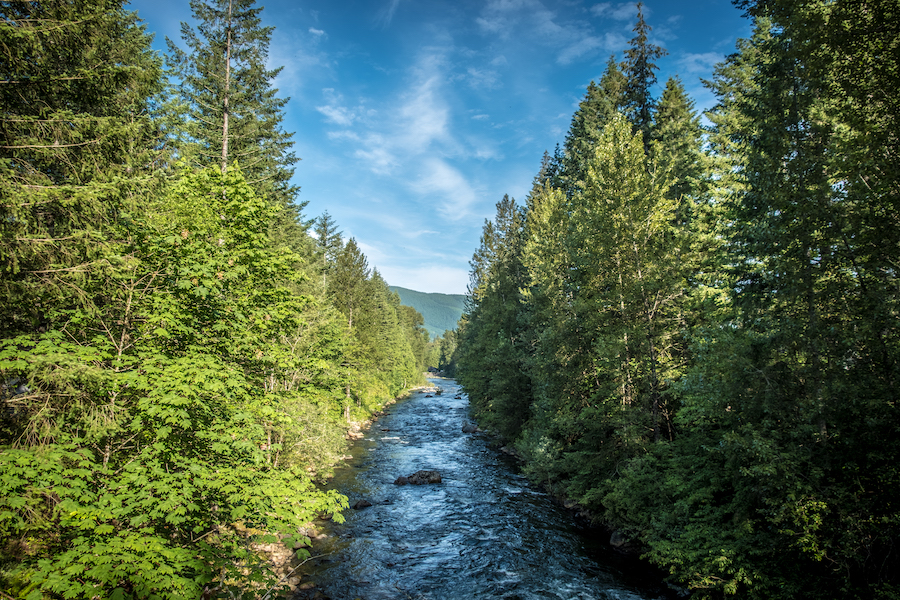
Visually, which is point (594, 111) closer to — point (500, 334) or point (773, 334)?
point (500, 334)

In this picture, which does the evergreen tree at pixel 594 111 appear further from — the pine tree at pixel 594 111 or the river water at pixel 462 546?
the river water at pixel 462 546

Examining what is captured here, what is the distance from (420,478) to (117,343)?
16595 mm

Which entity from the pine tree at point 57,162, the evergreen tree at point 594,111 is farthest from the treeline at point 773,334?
the pine tree at point 57,162

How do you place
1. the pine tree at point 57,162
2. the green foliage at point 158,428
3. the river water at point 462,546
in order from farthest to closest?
1. the river water at point 462,546
2. the pine tree at point 57,162
3. the green foliage at point 158,428

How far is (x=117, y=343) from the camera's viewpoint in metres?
7.52

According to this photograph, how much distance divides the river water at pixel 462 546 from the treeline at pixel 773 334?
1.80 m

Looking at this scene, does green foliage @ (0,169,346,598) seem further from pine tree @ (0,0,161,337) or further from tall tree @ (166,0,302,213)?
tall tree @ (166,0,302,213)

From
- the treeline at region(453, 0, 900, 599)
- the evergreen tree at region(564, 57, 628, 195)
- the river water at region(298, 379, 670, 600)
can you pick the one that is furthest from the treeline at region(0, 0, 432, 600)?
the evergreen tree at region(564, 57, 628, 195)

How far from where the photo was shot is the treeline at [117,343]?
5.76 m

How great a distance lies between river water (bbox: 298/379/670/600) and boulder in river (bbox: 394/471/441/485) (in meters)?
0.45

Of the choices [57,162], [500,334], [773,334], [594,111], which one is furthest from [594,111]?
[57,162]

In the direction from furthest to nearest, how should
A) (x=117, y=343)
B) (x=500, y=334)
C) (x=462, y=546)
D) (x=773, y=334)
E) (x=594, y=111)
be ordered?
1. (x=500, y=334)
2. (x=594, y=111)
3. (x=462, y=546)
4. (x=773, y=334)
5. (x=117, y=343)

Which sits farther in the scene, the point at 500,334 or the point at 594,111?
the point at 500,334

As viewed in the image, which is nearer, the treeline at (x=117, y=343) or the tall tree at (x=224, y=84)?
the treeline at (x=117, y=343)
